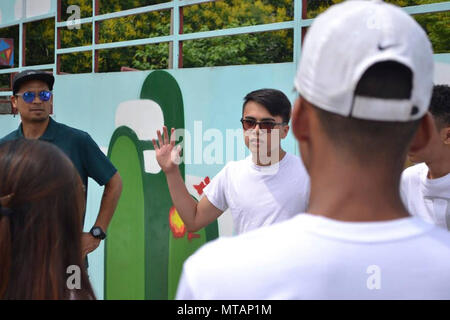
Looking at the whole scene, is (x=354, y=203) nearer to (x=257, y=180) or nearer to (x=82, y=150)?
(x=257, y=180)

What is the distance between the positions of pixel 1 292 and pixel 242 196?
1.57 metres

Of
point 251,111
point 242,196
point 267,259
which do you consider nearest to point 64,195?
point 267,259

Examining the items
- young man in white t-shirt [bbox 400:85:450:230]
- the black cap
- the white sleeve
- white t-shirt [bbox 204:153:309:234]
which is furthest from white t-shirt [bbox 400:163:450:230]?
the black cap

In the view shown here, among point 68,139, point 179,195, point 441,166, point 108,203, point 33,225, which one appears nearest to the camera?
point 33,225

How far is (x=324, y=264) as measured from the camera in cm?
102

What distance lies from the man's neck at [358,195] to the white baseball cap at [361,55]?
0.10 meters

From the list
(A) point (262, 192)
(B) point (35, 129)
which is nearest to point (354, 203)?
(A) point (262, 192)

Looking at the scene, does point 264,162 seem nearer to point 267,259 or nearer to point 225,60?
point 267,259

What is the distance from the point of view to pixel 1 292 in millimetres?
1654

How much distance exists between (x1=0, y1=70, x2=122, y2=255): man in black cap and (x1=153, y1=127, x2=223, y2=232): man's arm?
1.94 feet

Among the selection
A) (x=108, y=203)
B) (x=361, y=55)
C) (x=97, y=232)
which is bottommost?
(x=97, y=232)

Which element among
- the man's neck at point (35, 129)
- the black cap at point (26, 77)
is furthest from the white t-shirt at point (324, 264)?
the black cap at point (26, 77)

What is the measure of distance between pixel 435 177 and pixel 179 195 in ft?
3.94

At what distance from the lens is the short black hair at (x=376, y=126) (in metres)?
1.05
